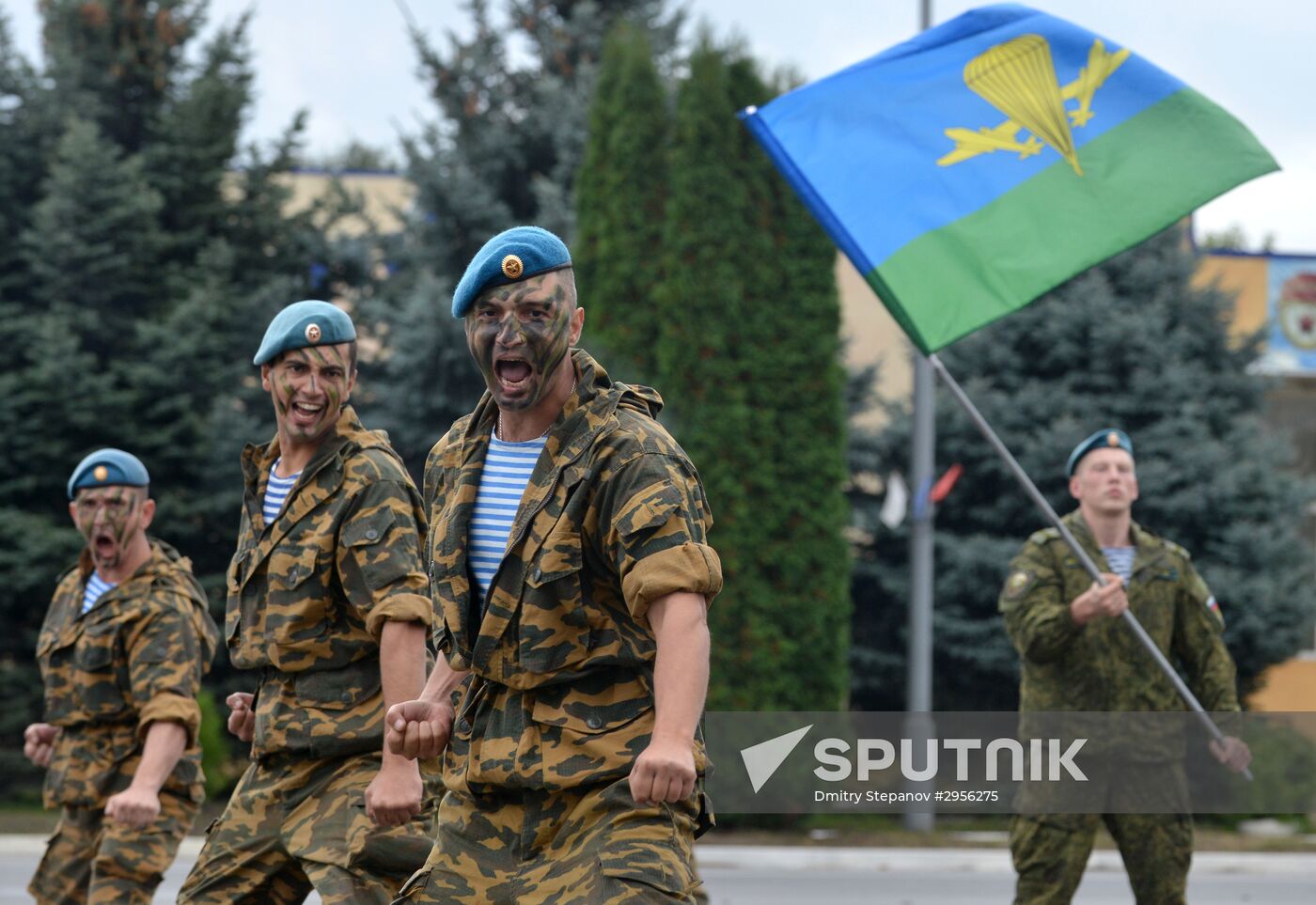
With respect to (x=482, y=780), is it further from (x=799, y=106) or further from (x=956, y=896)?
(x=956, y=896)

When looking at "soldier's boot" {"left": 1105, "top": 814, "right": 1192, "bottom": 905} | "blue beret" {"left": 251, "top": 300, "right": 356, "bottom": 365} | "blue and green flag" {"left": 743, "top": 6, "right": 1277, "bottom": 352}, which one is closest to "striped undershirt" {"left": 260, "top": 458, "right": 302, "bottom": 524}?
"blue beret" {"left": 251, "top": 300, "right": 356, "bottom": 365}

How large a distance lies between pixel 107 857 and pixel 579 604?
10.2ft

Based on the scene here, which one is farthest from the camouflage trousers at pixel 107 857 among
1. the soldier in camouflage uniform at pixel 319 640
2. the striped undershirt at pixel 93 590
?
the soldier in camouflage uniform at pixel 319 640

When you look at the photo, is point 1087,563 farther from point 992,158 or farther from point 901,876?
point 901,876

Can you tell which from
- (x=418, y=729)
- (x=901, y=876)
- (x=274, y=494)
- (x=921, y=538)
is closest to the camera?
(x=418, y=729)

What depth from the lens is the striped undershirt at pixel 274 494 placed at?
226 inches

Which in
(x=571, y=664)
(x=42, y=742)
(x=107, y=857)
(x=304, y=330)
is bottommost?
(x=107, y=857)

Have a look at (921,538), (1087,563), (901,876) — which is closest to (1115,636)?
(1087,563)

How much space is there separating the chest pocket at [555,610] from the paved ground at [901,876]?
27.9 feet

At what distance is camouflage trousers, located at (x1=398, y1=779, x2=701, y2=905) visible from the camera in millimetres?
3936

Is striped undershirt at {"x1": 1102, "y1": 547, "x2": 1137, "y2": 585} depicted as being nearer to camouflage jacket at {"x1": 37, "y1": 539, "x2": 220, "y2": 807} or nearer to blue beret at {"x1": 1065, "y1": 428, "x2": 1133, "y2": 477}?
blue beret at {"x1": 1065, "y1": 428, "x2": 1133, "y2": 477}

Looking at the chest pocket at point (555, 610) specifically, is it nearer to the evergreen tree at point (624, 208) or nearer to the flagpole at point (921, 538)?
the flagpole at point (921, 538)

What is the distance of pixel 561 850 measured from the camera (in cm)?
412

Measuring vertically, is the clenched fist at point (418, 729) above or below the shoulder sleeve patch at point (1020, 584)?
below
